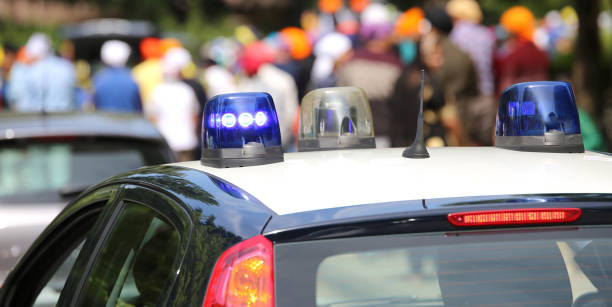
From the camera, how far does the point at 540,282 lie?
220 centimetres

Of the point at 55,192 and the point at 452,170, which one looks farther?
the point at 55,192

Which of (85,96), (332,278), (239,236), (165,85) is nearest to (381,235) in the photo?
(332,278)

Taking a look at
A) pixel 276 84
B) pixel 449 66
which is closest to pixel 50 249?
pixel 449 66

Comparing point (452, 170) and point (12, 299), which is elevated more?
point (452, 170)

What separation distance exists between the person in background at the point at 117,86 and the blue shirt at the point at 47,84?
4.33ft

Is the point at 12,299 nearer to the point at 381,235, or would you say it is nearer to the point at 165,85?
the point at 381,235

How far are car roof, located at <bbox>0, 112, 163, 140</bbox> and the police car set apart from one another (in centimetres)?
280

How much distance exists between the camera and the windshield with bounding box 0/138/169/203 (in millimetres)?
5434

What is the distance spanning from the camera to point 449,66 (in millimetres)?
8953

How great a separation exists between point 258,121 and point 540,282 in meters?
1.05

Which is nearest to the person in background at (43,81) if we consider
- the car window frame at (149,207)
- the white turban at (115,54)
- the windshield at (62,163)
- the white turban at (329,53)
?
the white turban at (115,54)

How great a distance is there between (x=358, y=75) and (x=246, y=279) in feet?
23.1

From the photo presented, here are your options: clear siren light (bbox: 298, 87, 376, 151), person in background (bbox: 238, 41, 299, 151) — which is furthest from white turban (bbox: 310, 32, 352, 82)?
clear siren light (bbox: 298, 87, 376, 151)

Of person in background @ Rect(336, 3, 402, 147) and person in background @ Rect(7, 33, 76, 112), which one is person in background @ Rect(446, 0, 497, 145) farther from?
person in background @ Rect(7, 33, 76, 112)
